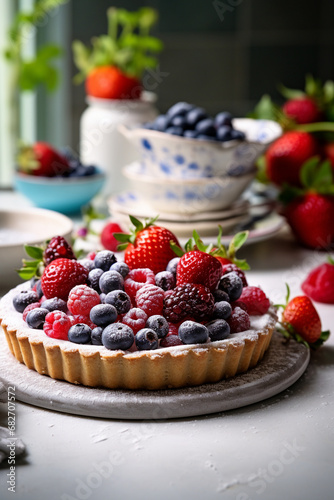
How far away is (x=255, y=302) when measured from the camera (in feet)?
3.74

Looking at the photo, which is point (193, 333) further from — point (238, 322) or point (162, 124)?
point (162, 124)

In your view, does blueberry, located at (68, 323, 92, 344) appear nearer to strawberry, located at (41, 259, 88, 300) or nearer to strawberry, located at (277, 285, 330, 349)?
strawberry, located at (41, 259, 88, 300)

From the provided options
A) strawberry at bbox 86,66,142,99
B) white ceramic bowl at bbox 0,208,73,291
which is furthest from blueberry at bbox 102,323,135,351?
strawberry at bbox 86,66,142,99

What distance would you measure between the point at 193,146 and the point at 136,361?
732 millimetres

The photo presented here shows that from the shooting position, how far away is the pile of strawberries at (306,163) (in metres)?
1.73

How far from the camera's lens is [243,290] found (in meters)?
1.16

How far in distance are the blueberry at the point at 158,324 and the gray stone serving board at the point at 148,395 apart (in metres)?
0.08

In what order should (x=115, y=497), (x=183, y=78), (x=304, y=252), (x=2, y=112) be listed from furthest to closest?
(x=183, y=78) < (x=2, y=112) < (x=304, y=252) < (x=115, y=497)

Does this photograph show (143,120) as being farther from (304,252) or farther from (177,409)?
(177,409)

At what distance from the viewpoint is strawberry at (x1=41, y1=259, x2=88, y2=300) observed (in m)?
1.08

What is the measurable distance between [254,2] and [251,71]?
308 millimetres

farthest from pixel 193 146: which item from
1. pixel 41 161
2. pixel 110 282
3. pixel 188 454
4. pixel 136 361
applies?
pixel 188 454

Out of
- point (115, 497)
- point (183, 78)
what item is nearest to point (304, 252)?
point (115, 497)


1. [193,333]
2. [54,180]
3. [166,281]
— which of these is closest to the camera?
[193,333]
